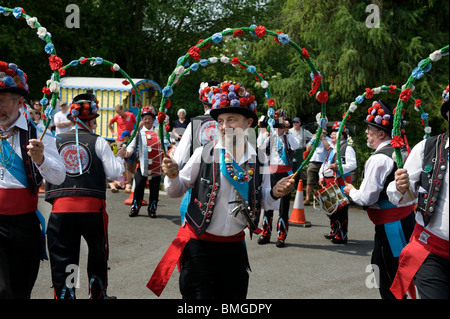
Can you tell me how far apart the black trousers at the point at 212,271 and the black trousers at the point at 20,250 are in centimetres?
113

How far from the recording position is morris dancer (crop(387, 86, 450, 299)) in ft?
10.4

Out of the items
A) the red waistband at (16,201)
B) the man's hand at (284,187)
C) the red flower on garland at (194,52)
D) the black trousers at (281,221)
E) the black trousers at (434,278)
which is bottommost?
the black trousers at (281,221)

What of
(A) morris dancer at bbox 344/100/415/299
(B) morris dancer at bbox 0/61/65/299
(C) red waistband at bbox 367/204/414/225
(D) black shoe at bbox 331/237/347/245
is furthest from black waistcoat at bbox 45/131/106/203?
(D) black shoe at bbox 331/237/347/245

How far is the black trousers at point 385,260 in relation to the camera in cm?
477

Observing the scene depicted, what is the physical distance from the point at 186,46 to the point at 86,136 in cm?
1807

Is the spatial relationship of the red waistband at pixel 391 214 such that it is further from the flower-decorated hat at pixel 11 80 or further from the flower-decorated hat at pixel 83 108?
the flower-decorated hat at pixel 11 80

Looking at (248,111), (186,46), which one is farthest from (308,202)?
(186,46)

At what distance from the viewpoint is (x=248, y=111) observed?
12.7 ft

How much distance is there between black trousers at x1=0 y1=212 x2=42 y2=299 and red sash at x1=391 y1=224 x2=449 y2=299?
2.60 m

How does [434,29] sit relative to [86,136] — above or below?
above

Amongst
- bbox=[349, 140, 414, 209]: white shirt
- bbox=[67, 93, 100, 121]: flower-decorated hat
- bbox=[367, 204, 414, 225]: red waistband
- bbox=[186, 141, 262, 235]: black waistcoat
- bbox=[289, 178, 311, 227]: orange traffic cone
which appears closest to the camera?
bbox=[186, 141, 262, 235]: black waistcoat

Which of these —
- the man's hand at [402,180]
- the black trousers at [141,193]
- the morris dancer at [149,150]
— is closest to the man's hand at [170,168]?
the man's hand at [402,180]

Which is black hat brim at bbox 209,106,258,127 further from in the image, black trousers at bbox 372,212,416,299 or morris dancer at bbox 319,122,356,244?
morris dancer at bbox 319,122,356,244
